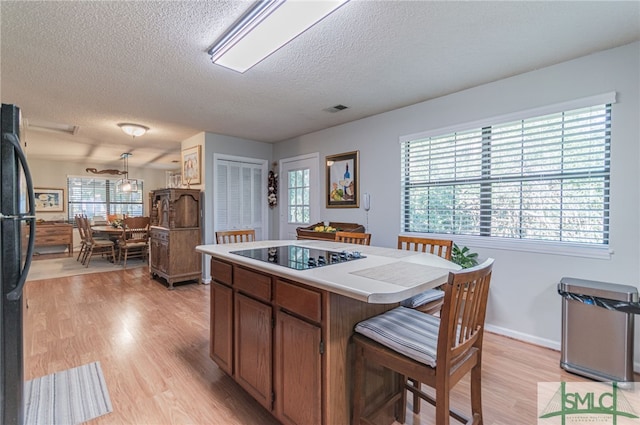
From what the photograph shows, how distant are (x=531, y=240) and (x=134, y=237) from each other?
7.29 metres

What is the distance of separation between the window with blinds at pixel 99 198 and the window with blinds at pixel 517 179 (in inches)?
337

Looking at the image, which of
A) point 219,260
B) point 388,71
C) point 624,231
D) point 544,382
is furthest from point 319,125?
point 544,382

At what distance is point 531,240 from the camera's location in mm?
2652

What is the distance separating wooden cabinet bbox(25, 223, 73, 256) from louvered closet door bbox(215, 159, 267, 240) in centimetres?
522

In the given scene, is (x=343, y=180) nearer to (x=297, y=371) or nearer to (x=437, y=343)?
(x=297, y=371)

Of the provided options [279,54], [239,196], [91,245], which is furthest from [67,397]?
[91,245]

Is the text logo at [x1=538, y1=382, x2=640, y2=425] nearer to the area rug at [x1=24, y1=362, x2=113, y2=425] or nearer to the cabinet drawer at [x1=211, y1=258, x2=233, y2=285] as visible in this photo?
the cabinet drawer at [x1=211, y1=258, x2=233, y2=285]

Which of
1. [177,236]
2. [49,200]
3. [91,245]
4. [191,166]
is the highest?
[191,166]

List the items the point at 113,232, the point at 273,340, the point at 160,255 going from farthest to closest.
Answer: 1. the point at 113,232
2. the point at 160,255
3. the point at 273,340

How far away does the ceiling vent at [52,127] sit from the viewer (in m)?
4.21

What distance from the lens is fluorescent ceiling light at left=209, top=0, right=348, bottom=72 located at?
5.47ft

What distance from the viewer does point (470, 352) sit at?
134 centimetres

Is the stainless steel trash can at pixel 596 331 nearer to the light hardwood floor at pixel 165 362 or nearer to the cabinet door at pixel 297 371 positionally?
the light hardwood floor at pixel 165 362

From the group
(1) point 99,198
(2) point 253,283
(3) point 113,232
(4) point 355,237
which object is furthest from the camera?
(1) point 99,198
